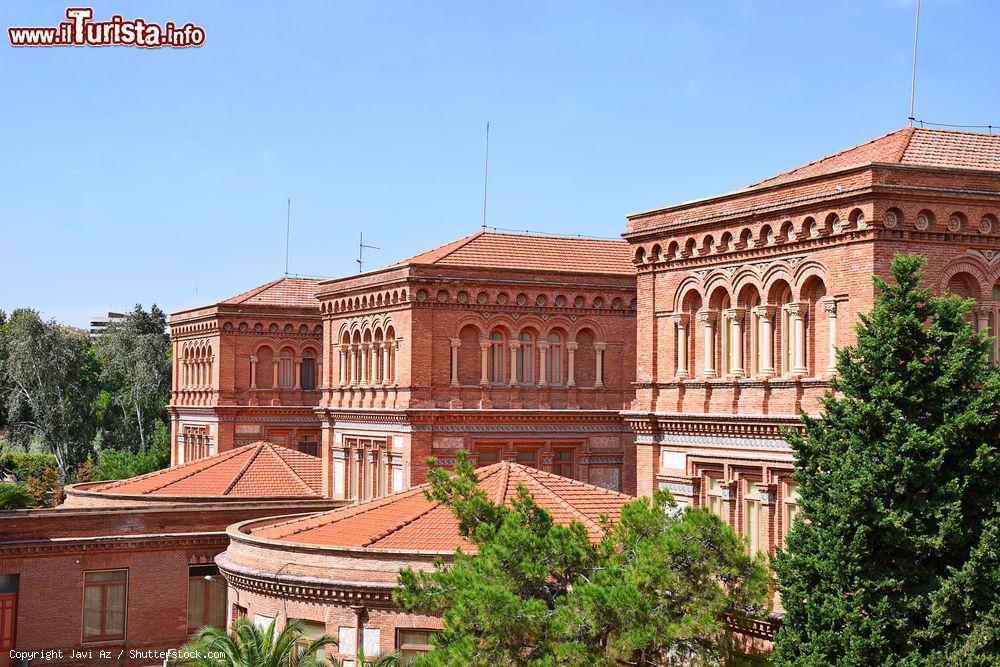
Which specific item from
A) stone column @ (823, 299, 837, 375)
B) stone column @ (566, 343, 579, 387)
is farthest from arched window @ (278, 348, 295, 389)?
stone column @ (823, 299, 837, 375)

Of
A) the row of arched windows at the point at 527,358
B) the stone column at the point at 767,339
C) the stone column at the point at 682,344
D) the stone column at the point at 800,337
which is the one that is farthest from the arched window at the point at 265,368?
the stone column at the point at 800,337

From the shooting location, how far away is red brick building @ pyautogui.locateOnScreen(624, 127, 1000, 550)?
81.3 feet

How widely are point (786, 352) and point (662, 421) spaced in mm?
4231

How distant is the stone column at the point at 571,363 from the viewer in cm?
4456

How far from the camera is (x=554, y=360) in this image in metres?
44.7

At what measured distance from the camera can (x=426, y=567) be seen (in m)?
28.3

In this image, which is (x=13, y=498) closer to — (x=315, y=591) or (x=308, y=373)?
(x=308, y=373)

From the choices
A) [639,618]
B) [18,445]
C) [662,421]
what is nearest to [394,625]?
[662,421]

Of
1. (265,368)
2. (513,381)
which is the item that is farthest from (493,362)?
(265,368)

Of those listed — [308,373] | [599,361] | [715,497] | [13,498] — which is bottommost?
[13,498]

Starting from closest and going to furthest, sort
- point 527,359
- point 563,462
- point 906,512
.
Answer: point 906,512, point 527,359, point 563,462

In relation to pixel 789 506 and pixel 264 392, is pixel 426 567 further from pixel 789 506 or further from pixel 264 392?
pixel 264 392

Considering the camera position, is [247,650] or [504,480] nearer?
[247,650]

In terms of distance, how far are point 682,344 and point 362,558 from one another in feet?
28.9
